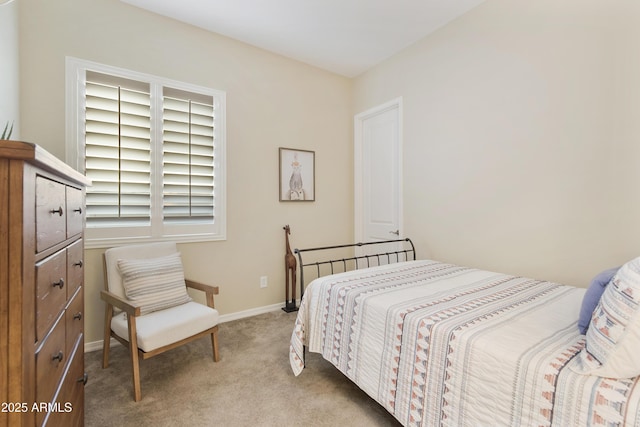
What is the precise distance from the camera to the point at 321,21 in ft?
8.79

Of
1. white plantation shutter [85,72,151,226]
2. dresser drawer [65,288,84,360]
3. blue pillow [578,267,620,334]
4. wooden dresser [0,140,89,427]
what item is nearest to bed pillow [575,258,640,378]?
blue pillow [578,267,620,334]

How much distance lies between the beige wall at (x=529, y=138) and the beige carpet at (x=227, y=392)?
5.25 feet

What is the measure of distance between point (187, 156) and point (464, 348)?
104 inches

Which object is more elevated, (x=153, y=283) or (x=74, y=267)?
(x=74, y=267)

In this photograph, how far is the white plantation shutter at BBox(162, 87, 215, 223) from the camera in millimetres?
2670

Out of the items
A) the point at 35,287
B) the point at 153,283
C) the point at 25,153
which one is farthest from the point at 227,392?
the point at 25,153

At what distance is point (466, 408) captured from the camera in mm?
1129

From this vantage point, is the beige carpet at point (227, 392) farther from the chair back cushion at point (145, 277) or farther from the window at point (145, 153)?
the window at point (145, 153)

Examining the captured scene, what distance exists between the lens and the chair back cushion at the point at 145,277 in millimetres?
2074

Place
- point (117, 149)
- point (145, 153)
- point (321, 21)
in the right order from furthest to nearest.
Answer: point (321, 21) → point (145, 153) → point (117, 149)

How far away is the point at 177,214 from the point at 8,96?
131 cm

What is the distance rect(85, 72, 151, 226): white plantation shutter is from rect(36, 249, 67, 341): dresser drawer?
1.59 metres

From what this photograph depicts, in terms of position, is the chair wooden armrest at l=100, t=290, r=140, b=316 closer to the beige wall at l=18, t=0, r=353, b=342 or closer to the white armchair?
the white armchair

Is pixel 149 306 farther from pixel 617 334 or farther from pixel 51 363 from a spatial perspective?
pixel 617 334
